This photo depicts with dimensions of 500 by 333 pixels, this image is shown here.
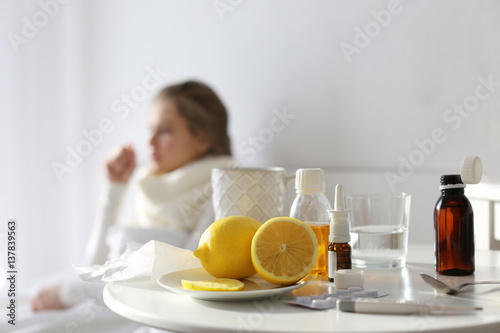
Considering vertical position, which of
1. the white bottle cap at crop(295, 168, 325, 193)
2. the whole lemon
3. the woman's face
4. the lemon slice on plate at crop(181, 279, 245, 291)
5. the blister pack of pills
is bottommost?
the blister pack of pills

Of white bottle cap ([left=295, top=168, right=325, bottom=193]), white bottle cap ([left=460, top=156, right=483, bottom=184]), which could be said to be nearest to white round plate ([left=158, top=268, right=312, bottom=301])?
white bottle cap ([left=295, top=168, right=325, bottom=193])

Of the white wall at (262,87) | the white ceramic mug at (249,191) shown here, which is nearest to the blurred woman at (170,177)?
the white wall at (262,87)

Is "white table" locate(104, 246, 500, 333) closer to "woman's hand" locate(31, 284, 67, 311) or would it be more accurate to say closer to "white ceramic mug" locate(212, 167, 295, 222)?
"white ceramic mug" locate(212, 167, 295, 222)

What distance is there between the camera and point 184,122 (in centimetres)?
181

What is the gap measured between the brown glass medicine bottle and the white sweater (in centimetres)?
85

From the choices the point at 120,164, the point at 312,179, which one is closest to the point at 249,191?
the point at 312,179

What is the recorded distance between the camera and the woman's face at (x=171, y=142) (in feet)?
5.94

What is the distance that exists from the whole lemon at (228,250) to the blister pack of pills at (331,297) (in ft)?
0.32

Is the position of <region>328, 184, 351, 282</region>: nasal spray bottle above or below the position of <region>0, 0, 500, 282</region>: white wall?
below

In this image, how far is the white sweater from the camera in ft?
5.25

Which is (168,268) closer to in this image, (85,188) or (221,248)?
(221,248)

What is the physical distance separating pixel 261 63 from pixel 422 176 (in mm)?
672

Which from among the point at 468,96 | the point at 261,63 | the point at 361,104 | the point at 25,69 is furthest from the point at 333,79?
the point at 25,69

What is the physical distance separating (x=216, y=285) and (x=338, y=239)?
21cm
